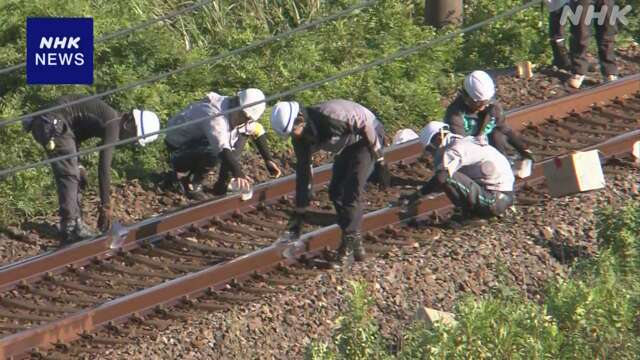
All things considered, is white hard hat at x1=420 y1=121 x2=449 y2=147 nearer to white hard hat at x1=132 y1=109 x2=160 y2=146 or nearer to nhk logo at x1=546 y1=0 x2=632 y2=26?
white hard hat at x1=132 y1=109 x2=160 y2=146

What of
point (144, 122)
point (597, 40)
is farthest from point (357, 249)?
point (597, 40)

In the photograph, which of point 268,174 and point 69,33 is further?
point 69,33

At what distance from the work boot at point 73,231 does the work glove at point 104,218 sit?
108 mm

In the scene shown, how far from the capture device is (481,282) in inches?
424

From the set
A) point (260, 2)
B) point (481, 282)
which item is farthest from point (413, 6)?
point (481, 282)

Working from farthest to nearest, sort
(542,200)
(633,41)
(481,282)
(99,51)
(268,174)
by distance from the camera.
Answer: (633,41) → (99,51) → (268,174) → (542,200) → (481,282)

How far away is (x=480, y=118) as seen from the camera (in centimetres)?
1204

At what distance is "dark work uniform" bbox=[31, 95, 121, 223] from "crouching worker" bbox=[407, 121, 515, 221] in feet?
7.56

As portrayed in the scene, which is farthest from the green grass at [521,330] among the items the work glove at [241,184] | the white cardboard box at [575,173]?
the work glove at [241,184]

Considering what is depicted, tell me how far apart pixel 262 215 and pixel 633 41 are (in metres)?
5.16

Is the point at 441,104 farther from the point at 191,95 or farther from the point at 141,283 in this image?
the point at 141,283

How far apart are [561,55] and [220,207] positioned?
13.6 ft

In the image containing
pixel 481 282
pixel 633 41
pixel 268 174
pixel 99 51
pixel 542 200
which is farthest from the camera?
pixel 633 41

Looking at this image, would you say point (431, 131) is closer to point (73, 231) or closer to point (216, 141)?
point (216, 141)
